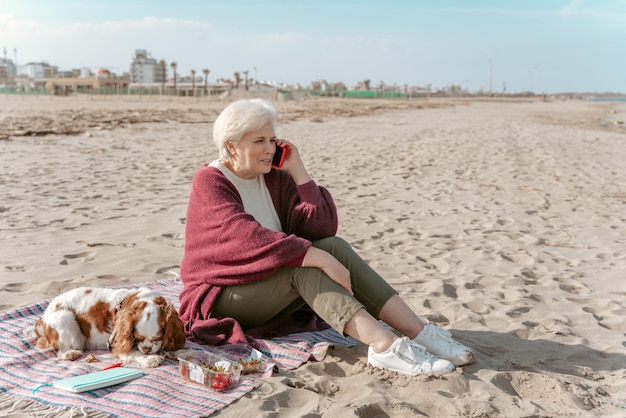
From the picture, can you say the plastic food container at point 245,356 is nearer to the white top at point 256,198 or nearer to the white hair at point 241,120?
the white top at point 256,198

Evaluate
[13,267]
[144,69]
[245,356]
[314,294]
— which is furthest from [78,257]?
[144,69]

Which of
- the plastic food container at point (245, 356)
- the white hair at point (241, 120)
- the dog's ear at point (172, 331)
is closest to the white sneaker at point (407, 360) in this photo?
the plastic food container at point (245, 356)

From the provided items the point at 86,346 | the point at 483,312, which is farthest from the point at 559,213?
the point at 86,346

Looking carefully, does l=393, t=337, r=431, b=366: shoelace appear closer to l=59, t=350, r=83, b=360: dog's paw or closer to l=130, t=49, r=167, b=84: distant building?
l=59, t=350, r=83, b=360: dog's paw

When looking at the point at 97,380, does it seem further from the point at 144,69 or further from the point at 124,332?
the point at 144,69

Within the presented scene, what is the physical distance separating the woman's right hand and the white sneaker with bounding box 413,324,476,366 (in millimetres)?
480

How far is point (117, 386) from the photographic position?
9.31 ft

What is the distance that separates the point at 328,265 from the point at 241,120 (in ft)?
2.84

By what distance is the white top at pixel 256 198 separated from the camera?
3.48 m

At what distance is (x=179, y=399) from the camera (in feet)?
9.05

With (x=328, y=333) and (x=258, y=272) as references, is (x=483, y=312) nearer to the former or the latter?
(x=328, y=333)

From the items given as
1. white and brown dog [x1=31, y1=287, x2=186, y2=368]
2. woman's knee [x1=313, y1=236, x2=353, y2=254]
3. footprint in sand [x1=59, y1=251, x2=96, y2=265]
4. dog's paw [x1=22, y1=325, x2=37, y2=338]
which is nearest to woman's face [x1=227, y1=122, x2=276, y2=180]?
woman's knee [x1=313, y1=236, x2=353, y2=254]

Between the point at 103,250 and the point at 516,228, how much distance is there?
3.92 meters

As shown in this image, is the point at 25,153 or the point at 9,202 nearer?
the point at 9,202
